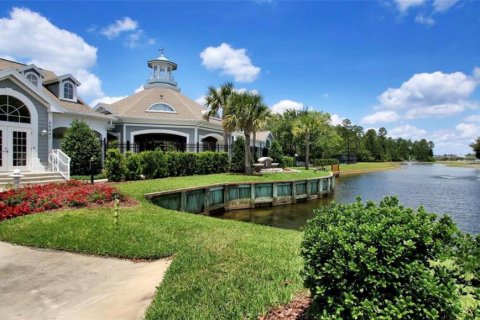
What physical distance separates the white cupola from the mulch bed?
30.0 m

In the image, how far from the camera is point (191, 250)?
6332 mm

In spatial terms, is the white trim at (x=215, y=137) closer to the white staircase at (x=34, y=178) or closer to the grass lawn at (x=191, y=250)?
the white staircase at (x=34, y=178)

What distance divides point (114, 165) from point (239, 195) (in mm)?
7427

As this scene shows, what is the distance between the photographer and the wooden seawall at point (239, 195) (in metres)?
14.8

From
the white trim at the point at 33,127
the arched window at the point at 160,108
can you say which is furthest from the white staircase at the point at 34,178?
the arched window at the point at 160,108

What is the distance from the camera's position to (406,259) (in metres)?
2.90

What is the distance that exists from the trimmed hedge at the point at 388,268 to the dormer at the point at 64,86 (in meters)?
22.4

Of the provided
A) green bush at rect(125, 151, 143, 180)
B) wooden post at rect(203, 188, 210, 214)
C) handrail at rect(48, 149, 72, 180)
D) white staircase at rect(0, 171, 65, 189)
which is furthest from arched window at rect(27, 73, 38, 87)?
wooden post at rect(203, 188, 210, 214)

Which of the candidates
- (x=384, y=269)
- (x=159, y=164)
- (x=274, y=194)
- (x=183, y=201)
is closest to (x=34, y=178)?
(x=159, y=164)

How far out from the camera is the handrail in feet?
55.9

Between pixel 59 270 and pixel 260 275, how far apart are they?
3726 mm

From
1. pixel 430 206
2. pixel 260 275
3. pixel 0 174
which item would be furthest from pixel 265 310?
pixel 430 206

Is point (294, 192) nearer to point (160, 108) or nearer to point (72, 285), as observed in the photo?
point (160, 108)

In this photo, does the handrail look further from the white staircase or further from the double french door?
the double french door
